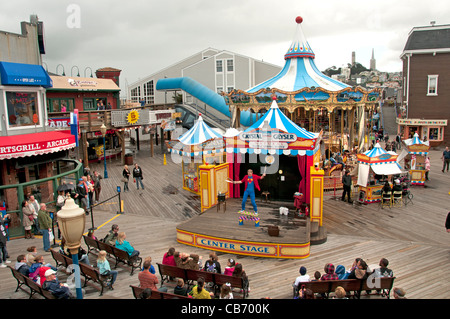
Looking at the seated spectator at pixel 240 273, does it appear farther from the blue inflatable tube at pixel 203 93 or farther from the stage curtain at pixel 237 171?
the blue inflatable tube at pixel 203 93

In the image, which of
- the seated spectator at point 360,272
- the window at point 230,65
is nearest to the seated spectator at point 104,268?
the seated spectator at point 360,272

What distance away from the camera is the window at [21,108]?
14859 mm

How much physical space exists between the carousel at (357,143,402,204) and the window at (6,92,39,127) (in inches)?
571

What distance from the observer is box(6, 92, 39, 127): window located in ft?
→ 48.8

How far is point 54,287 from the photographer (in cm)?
746

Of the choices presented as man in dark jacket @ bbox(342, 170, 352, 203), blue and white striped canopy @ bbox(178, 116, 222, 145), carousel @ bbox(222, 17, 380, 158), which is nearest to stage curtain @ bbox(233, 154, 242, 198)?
blue and white striped canopy @ bbox(178, 116, 222, 145)

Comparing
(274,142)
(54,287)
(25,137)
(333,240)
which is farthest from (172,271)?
(25,137)

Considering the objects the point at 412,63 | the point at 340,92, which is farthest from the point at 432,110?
the point at 340,92

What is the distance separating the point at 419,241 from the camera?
11.6 meters

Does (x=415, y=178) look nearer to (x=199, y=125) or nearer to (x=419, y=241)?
(x=419, y=241)

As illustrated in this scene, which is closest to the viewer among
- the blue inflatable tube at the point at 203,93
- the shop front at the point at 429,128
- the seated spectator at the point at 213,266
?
the seated spectator at the point at 213,266

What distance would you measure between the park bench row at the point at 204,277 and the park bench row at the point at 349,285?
1.22m
